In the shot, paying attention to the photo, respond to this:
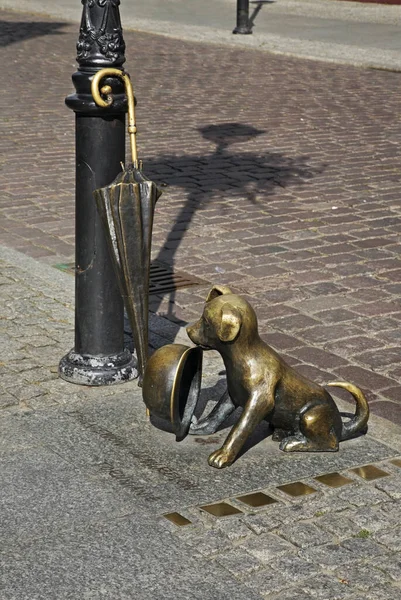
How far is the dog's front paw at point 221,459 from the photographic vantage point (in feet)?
15.2

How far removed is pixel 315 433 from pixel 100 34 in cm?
212

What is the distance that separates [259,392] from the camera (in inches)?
184

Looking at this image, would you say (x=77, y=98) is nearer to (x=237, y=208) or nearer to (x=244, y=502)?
(x=244, y=502)

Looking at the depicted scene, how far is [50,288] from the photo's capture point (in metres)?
7.01

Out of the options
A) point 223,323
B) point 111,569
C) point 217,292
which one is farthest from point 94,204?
point 111,569

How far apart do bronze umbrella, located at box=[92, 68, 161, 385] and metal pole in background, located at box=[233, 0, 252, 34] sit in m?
Answer: 16.1

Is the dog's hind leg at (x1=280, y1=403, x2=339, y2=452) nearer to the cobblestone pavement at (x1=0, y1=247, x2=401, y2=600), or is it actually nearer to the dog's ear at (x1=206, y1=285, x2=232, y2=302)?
the cobblestone pavement at (x1=0, y1=247, x2=401, y2=600)

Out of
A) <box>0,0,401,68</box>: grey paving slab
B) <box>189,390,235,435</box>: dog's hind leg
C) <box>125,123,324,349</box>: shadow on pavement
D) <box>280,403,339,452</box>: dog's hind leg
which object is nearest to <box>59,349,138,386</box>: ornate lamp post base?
<box>189,390,235,435</box>: dog's hind leg

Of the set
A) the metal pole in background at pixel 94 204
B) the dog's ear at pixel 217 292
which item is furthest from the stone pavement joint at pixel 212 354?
the dog's ear at pixel 217 292

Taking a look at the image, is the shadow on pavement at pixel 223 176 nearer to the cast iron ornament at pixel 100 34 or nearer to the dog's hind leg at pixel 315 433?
the cast iron ornament at pixel 100 34

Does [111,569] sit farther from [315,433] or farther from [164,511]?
[315,433]

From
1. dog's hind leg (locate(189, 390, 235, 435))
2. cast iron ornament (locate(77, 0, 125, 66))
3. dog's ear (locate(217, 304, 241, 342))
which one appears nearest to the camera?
dog's ear (locate(217, 304, 241, 342))

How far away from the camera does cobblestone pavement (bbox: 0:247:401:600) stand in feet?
12.4

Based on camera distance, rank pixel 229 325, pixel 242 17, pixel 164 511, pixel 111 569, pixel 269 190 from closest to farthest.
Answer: pixel 111 569
pixel 164 511
pixel 229 325
pixel 269 190
pixel 242 17
